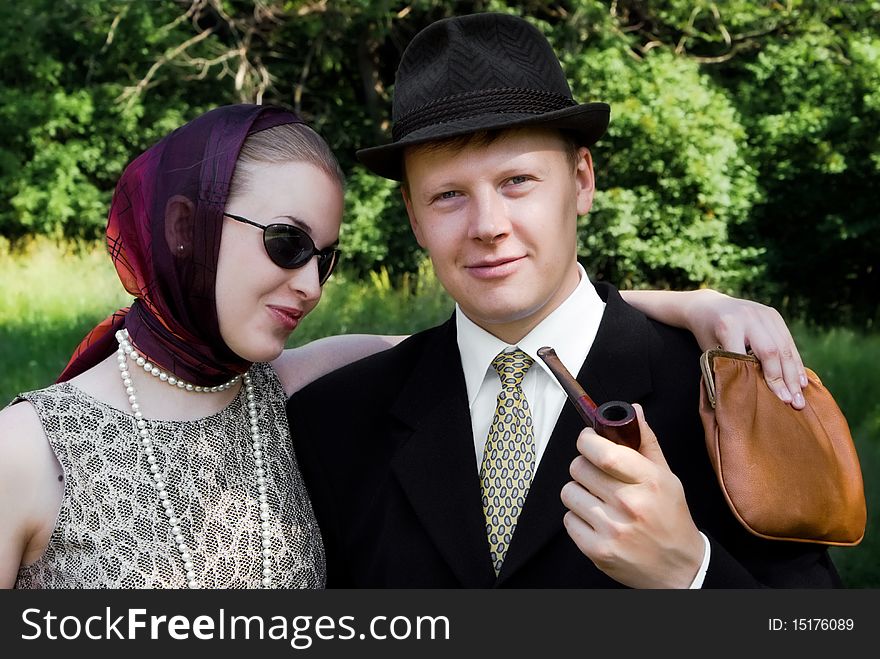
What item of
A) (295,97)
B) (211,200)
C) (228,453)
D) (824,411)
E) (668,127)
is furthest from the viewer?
(295,97)

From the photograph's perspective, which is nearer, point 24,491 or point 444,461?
point 24,491

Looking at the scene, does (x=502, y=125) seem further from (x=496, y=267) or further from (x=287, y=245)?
(x=287, y=245)

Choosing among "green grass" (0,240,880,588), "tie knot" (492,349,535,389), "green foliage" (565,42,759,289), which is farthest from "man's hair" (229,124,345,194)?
"green foliage" (565,42,759,289)

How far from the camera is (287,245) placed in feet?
7.43

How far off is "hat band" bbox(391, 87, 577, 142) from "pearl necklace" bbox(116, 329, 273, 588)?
0.85 meters

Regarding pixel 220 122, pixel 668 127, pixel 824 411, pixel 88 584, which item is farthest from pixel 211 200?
pixel 668 127

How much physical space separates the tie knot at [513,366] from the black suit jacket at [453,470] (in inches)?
5.2

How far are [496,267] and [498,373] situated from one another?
32 centimetres

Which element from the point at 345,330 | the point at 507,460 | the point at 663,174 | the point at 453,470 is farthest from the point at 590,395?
the point at 663,174

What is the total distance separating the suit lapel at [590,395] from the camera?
2.15 meters
